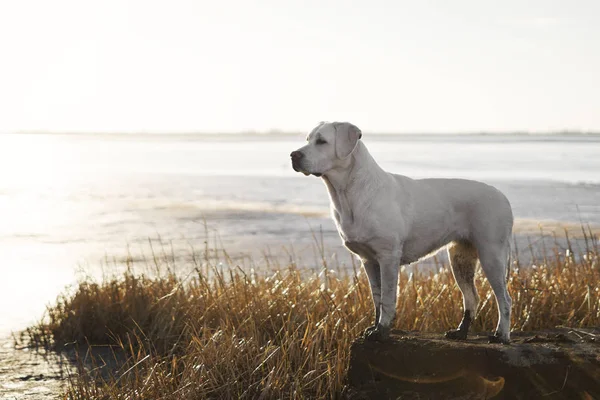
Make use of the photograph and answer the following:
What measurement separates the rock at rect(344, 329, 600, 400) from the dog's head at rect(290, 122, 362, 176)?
4.47 ft

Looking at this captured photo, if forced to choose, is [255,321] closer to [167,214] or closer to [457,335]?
[457,335]

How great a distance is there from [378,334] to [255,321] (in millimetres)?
2093

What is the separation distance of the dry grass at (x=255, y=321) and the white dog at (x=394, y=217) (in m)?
1.00

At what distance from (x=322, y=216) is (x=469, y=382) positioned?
14119 mm

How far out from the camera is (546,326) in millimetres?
7367

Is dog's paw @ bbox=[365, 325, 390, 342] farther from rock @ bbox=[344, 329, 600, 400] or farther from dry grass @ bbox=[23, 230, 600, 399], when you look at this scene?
dry grass @ bbox=[23, 230, 600, 399]

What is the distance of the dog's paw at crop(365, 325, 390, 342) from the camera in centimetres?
518

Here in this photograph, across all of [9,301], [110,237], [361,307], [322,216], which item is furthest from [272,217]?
[361,307]

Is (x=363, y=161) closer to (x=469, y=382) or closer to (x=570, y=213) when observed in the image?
(x=469, y=382)

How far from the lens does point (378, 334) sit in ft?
17.1

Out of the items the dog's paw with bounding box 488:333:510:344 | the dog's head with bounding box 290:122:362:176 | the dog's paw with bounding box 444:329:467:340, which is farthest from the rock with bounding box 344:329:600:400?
the dog's head with bounding box 290:122:362:176

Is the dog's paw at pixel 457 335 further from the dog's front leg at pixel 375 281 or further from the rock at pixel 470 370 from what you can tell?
the dog's front leg at pixel 375 281

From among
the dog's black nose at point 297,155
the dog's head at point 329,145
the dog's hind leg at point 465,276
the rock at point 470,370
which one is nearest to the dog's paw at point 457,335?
the dog's hind leg at point 465,276

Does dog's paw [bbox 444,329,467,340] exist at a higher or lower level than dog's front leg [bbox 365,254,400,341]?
lower
